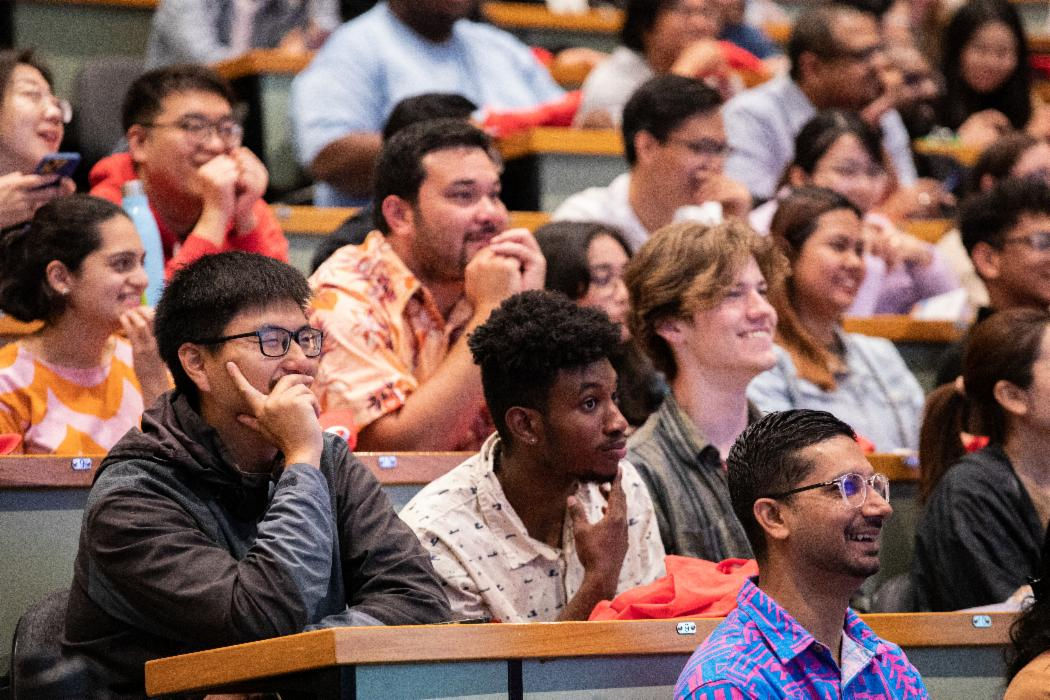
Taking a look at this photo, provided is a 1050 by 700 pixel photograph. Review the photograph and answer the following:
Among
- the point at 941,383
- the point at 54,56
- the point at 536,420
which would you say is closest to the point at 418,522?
the point at 536,420

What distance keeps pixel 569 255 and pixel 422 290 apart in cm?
41

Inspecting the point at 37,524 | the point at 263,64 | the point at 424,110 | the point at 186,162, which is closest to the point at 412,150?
the point at 186,162

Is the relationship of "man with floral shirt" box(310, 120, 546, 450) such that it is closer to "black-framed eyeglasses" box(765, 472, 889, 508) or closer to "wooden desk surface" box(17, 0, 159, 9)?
"black-framed eyeglasses" box(765, 472, 889, 508)

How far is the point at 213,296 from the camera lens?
2.68 metres

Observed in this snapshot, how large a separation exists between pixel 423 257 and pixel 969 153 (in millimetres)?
3162

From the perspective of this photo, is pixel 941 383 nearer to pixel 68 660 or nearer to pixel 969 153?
pixel 969 153

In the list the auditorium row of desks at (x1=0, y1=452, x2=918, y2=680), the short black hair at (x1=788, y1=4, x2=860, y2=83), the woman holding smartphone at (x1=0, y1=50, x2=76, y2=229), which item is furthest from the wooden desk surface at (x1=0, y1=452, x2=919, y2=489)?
the short black hair at (x1=788, y1=4, x2=860, y2=83)

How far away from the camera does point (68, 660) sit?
255 cm

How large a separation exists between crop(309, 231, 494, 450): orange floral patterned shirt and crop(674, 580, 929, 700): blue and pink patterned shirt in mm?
1190

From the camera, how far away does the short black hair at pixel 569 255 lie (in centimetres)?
394

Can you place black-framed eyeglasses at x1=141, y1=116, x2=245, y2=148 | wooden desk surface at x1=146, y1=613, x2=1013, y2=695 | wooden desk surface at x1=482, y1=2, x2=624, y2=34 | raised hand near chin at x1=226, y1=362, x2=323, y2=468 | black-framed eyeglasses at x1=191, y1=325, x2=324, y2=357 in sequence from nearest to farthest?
wooden desk surface at x1=146, y1=613, x2=1013, y2=695
raised hand near chin at x1=226, y1=362, x2=323, y2=468
black-framed eyeglasses at x1=191, y1=325, x2=324, y2=357
black-framed eyeglasses at x1=141, y1=116, x2=245, y2=148
wooden desk surface at x1=482, y1=2, x2=624, y2=34

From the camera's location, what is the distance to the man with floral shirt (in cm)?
344

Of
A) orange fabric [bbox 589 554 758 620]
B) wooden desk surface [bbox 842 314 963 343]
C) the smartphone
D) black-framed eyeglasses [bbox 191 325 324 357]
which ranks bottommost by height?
wooden desk surface [bbox 842 314 963 343]

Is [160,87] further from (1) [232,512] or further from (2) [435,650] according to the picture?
(2) [435,650]
